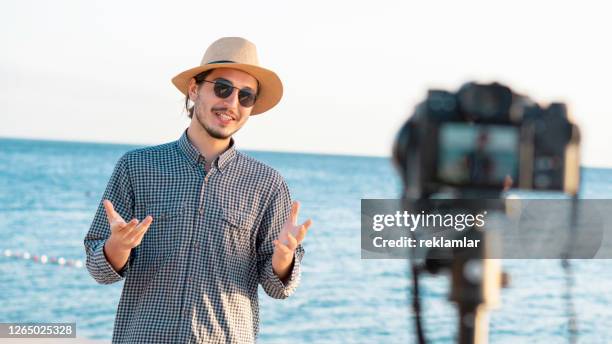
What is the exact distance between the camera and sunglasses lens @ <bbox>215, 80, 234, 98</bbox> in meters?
2.07

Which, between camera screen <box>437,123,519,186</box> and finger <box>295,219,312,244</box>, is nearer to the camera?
camera screen <box>437,123,519,186</box>

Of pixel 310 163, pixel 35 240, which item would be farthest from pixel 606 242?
pixel 310 163

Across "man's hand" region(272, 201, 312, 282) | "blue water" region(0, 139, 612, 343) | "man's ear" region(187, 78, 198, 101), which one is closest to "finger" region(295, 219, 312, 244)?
"man's hand" region(272, 201, 312, 282)

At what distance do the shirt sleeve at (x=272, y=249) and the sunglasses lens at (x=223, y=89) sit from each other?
0.24 meters

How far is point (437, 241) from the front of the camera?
1.25 metres

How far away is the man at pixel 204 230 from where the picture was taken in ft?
6.44

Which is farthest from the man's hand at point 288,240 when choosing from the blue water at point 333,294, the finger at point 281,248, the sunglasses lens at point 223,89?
the blue water at point 333,294

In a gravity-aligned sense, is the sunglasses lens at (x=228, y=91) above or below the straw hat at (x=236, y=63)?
below

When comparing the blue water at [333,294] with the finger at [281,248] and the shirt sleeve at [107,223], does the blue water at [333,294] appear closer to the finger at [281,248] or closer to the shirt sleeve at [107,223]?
the finger at [281,248]

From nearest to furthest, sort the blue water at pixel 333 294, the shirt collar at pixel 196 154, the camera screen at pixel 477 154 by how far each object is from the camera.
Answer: the camera screen at pixel 477 154 < the shirt collar at pixel 196 154 < the blue water at pixel 333 294

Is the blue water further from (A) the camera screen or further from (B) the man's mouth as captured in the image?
(B) the man's mouth

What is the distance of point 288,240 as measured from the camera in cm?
189

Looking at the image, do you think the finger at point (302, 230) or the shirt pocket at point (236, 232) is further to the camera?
the shirt pocket at point (236, 232)

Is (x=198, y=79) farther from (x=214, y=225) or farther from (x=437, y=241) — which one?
(x=437, y=241)
